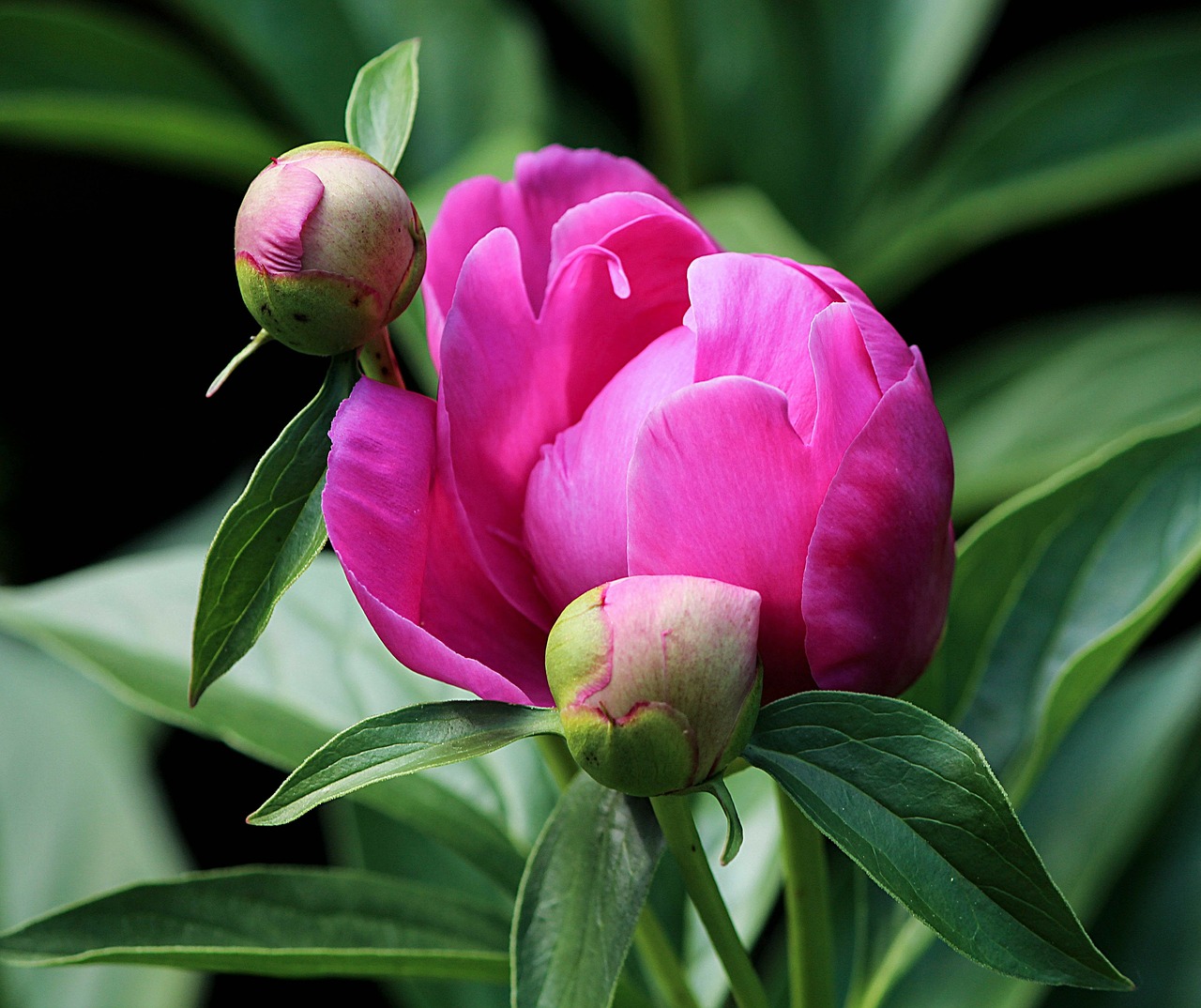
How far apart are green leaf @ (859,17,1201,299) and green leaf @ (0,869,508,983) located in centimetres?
67

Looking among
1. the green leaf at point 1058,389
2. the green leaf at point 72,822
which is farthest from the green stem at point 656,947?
the green leaf at point 1058,389

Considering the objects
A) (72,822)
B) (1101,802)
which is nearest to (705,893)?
(1101,802)

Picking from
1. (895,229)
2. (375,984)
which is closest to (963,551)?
(375,984)

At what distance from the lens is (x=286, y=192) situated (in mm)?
249

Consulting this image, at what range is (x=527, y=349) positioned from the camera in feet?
0.92

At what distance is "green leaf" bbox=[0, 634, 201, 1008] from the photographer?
594mm

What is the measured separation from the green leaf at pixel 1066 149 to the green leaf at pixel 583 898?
739mm

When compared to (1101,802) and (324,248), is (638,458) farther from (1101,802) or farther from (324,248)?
(1101,802)

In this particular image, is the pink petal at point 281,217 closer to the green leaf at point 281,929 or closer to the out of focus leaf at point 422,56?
the green leaf at point 281,929

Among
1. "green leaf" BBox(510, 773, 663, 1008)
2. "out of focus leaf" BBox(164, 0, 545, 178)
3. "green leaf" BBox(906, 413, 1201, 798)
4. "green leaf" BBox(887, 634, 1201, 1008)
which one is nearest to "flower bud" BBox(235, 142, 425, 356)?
"green leaf" BBox(510, 773, 663, 1008)

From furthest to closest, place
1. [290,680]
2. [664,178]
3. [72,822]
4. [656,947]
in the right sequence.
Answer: [664,178] < [72,822] < [290,680] < [656,947]

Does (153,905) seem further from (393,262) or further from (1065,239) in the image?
(1065,239)

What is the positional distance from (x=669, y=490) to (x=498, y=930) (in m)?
0.20

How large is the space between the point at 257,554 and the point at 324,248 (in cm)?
6
